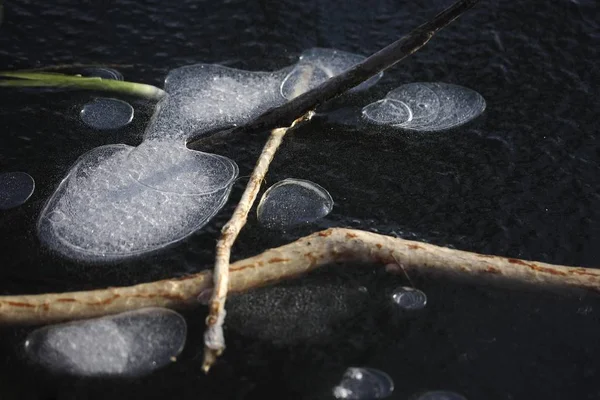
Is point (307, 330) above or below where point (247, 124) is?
below

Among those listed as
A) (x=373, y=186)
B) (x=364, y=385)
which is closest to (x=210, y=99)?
(x=373, y=186)

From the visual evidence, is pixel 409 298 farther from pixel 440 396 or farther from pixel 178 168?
pixel 178 168

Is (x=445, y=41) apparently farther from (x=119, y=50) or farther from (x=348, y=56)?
(x=119, y=50)

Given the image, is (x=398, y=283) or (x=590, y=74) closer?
(x=398, y=283)

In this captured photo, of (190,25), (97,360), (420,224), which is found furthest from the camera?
(190,25)

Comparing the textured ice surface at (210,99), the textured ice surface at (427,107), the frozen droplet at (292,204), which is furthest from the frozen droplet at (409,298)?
the textured ice surface at (210,99)

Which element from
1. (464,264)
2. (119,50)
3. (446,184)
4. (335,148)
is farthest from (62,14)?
(464,264)

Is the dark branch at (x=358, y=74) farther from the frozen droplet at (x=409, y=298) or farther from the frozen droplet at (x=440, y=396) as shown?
the frozen droplet at (x=440, y=396)
